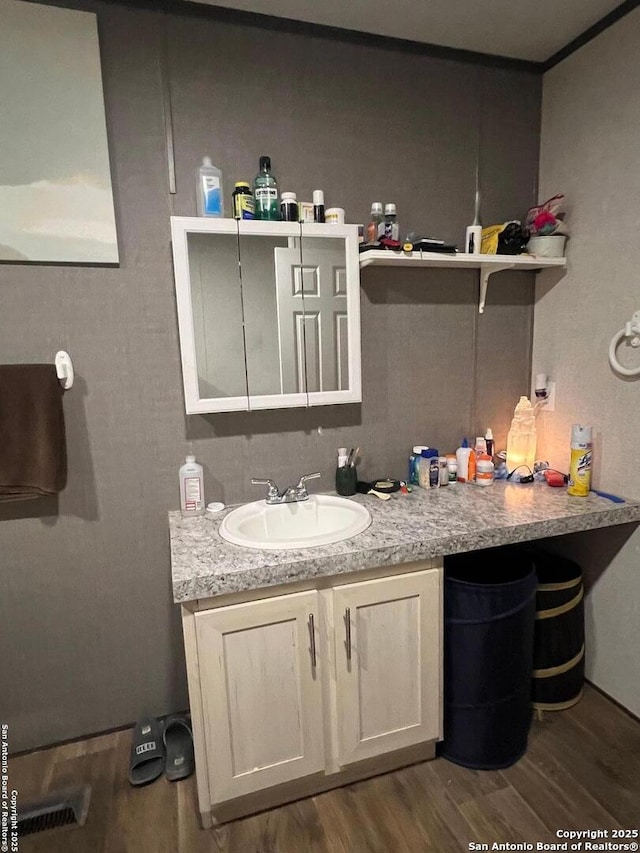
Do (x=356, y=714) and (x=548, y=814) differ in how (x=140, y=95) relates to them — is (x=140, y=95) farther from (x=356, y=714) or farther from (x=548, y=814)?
(x=548, y=814)

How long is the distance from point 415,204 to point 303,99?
525 millimetres

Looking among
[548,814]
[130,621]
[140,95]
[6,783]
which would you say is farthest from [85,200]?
[548,814]

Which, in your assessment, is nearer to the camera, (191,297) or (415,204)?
(191,297)

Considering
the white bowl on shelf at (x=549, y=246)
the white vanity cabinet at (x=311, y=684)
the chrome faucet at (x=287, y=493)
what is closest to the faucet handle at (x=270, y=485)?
the chrome faucet at (x=287, y=493)

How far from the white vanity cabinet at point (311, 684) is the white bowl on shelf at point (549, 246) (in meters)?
1.25

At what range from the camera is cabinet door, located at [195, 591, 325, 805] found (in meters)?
1.24

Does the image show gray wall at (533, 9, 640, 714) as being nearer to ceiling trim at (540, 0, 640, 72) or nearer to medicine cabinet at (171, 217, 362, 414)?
ceiling trim at (540, 0, 640, 72)

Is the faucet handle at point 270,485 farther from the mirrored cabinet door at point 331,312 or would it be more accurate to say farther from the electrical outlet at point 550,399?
the electrical outlet at point 550,399

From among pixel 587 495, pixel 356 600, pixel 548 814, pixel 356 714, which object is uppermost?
pixel 587 495

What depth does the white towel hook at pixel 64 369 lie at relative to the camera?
147 centimetres

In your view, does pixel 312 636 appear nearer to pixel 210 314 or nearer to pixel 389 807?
pixel 389 807

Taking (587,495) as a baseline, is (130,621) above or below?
below

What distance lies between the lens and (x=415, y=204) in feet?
5.86

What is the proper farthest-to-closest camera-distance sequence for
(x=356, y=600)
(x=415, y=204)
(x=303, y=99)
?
(x=415, y=204)
(x=303, y=99)
(x=356, y=600)
